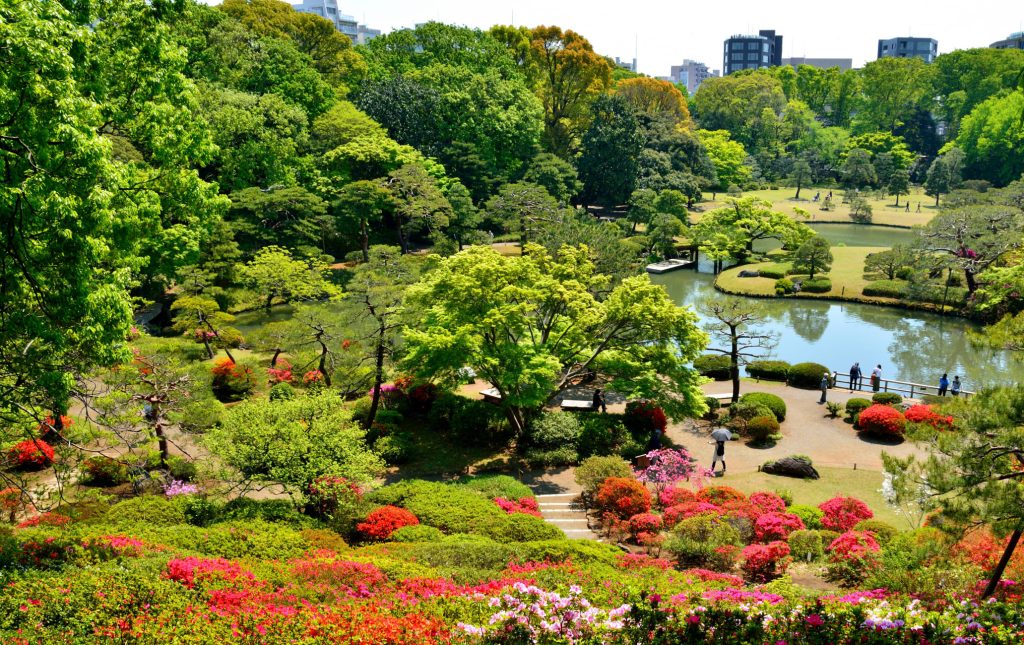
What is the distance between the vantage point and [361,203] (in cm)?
3712

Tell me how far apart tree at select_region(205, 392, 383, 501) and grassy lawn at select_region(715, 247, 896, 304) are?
2920cm

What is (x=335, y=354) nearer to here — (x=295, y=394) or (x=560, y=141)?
(x=295, y=394)

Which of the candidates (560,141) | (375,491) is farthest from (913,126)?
(375,491)

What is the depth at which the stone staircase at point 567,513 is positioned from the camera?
15195mm

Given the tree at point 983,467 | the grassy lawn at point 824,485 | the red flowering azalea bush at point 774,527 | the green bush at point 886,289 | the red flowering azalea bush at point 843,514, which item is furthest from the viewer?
the green bush at point 886,289

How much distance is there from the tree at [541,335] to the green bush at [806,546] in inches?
250

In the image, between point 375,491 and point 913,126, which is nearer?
point 375,491

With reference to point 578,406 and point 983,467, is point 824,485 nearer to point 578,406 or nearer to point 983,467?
point 578,406

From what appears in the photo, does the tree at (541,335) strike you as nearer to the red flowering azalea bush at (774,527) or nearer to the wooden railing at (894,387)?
the red flowering azalea bush at (774,527)

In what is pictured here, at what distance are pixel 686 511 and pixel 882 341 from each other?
70.2ft

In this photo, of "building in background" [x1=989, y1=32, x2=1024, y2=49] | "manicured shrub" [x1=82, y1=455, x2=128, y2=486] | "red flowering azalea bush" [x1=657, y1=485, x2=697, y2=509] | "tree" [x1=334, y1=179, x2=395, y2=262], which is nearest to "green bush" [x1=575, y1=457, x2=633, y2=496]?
"red flowering azalea bush" [x1=657, y1=485, x2=697, y2=509]

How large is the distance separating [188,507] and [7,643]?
626cm

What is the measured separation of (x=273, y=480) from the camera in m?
13.5

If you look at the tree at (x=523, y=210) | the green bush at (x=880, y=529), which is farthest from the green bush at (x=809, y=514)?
the tree at (x=523, y=210)
